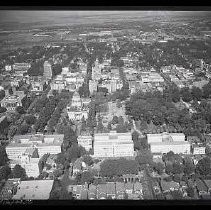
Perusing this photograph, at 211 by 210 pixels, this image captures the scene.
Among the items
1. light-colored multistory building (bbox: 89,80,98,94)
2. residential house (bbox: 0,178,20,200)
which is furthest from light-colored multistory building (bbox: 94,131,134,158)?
light-colored multistory building (bbox: 89,80,98,94)

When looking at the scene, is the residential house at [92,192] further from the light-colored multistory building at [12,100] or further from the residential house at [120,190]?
the light-colored multistory building at [12,100]

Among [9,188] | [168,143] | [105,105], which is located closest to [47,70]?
[105,105]

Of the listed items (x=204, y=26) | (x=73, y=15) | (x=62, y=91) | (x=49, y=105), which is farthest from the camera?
(x=62, y=91)

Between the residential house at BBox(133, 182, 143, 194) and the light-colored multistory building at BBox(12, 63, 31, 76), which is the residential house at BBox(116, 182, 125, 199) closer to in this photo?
the residential house at BBox(133, 182, 143, 194)

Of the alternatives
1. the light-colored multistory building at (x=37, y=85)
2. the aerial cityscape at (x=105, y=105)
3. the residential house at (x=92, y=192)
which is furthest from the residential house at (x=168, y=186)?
the light-colored multistory building at (x=37, y=85)

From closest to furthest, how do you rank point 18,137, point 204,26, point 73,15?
point 73,15 → point 204,26 → point 18,137

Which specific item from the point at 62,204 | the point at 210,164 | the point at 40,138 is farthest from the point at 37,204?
the point at 210,164

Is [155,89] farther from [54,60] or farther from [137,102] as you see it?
[54,60]
